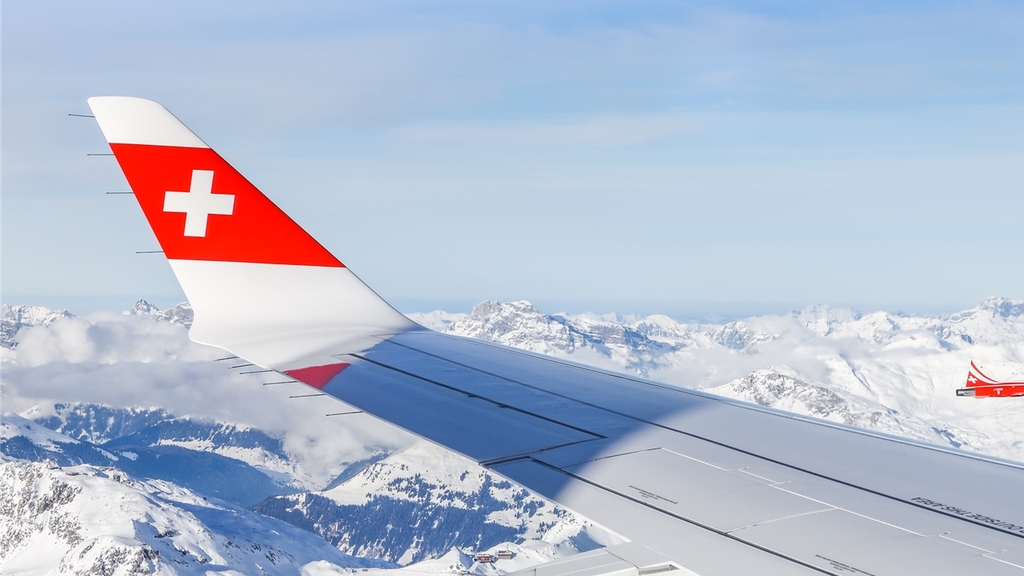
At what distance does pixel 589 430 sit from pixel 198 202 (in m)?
7.81

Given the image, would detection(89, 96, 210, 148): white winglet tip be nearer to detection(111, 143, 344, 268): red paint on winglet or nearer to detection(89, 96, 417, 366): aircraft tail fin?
detection(89, 96, 417, 366): aircraft tail fin

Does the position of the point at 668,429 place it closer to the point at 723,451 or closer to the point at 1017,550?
the point at 723,451

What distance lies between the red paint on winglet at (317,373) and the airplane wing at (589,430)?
1.2 inches

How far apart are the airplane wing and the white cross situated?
0.03m

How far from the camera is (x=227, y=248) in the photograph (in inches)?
525

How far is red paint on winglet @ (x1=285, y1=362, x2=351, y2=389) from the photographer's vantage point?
11070 millimetres

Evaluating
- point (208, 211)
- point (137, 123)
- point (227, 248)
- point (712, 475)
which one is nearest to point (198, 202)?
point (208, 211)

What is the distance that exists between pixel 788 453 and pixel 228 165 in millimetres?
9693

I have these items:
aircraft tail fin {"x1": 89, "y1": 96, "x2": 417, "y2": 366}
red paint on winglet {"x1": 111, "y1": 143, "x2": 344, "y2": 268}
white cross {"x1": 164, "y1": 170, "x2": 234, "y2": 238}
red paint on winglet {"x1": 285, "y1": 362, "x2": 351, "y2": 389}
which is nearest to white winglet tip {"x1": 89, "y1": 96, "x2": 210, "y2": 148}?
aircraft tail fin {"x1": 89, "y1": 96, "x2": 417, "y2": 366}

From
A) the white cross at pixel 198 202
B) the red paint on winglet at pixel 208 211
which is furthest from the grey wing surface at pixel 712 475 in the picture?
the white cross at pixel 198 202

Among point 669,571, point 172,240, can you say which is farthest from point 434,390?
point 669,571

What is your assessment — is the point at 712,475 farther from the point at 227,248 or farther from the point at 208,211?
the point at 208,211

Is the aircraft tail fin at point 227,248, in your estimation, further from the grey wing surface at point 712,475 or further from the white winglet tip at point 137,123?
the grey wing surface at point 712,475

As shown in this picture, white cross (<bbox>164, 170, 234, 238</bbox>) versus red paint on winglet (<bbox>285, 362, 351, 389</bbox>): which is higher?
white cross (<bbox>164, 170, 234, 238</bbox>)
